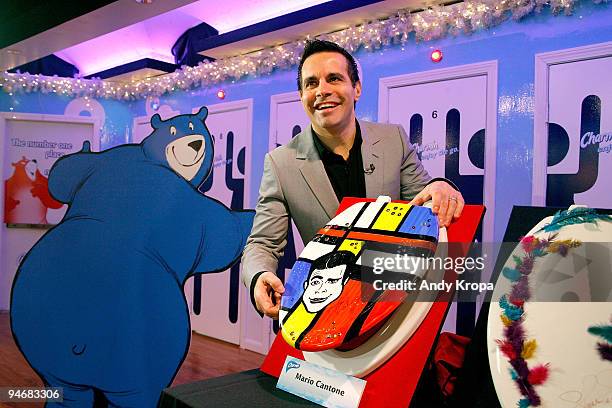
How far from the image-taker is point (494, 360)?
34.3 inches

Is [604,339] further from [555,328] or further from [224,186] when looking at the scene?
[224,186]

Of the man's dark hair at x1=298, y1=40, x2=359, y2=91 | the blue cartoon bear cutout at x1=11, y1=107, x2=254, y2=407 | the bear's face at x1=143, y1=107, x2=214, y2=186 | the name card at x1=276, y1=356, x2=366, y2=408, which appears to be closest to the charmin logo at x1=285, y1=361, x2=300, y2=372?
the name card at x1=276, y1=356, x2=366, y2=408

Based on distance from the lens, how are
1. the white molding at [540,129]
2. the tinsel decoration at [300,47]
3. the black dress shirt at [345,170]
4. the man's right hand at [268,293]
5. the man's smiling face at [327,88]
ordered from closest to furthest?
the man's right hand at [268,293] < the man's smiling face at [327,88] < the black dress shirt at [345,170] < the white molding at [540,129] < the tinsel decoration at [300,47]

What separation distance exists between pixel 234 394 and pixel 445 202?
1.81 feet

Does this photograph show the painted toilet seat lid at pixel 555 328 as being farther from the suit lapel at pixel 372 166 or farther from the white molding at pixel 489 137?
the white molding at pixel 489 137

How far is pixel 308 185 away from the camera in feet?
4.71

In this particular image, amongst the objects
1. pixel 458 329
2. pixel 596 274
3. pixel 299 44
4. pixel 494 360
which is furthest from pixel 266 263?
pixel 299 44

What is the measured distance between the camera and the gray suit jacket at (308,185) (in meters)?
1.43

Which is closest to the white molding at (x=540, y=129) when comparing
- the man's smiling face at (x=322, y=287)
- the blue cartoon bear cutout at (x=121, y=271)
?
the blue cartoon bear cutout at (x=121, y=271)

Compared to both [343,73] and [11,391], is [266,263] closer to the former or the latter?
[343,73]

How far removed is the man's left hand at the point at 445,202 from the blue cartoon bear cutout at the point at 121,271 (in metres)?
1.00

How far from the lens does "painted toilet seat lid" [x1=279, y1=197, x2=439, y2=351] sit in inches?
36.9

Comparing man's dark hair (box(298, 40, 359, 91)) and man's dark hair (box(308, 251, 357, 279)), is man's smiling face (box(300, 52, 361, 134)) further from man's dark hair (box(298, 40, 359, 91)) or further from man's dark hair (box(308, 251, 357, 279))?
man's dark hair (box(308, 251, 357, 279))

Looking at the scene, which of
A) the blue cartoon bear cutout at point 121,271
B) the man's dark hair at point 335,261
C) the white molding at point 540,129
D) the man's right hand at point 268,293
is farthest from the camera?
the white molding at point 540,129
